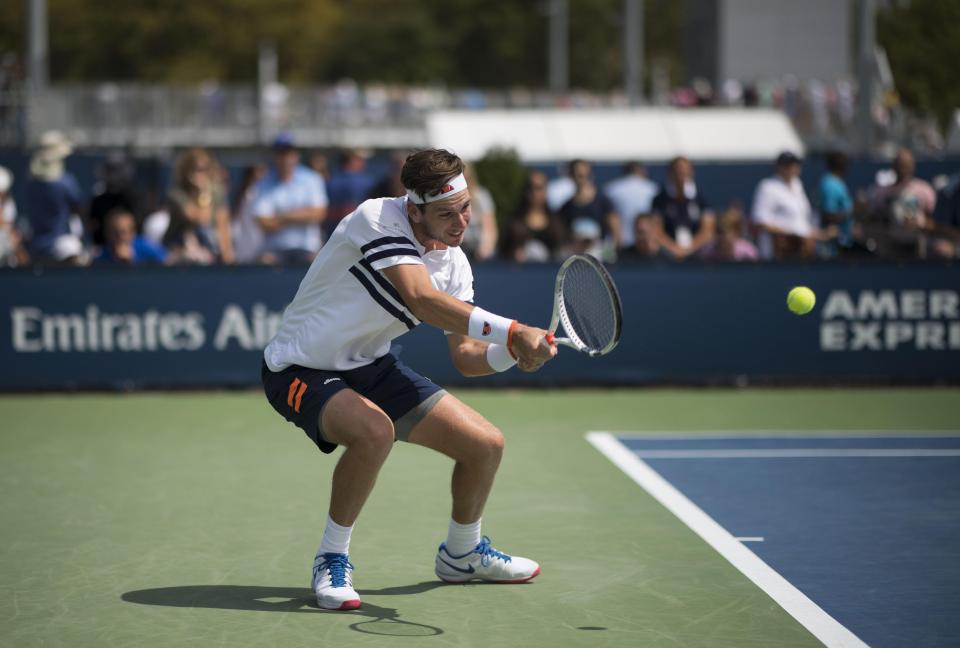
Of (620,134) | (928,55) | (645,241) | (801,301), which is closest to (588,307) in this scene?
(801,301)

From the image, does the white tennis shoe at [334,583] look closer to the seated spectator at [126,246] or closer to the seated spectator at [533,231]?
the seated spectator at [126,246]

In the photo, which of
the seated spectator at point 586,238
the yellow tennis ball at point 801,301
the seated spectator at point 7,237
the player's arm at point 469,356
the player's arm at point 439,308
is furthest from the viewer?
the seated spectator at point 7,237

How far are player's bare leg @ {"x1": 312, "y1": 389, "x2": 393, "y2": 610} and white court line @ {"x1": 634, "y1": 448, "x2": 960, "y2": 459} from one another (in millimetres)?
3901

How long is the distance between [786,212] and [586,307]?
8.01 m

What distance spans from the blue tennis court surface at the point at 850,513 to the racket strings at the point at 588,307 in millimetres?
1425

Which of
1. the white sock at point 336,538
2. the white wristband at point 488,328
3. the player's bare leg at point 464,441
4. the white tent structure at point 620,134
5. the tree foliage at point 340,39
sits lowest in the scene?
the white sock at point 336,538

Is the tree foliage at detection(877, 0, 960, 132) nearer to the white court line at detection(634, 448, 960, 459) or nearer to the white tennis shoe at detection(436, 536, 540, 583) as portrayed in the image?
the white court line at detection(634, 448, 960, 459)

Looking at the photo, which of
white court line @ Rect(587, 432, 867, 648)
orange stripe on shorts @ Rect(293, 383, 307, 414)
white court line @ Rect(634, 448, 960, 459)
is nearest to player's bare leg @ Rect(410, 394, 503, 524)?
orange stripe on shorts @ Rect(293, 383, 307, 414)

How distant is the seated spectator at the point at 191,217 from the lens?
12945mm

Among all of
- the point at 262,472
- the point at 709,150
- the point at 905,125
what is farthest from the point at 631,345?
the point at 905,125

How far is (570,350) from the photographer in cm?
1234

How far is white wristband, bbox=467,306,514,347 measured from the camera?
19.1ft

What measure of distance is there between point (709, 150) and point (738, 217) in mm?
10976

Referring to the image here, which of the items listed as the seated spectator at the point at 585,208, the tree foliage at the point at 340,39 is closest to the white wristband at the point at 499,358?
the seated spectator at the point at 585,208
